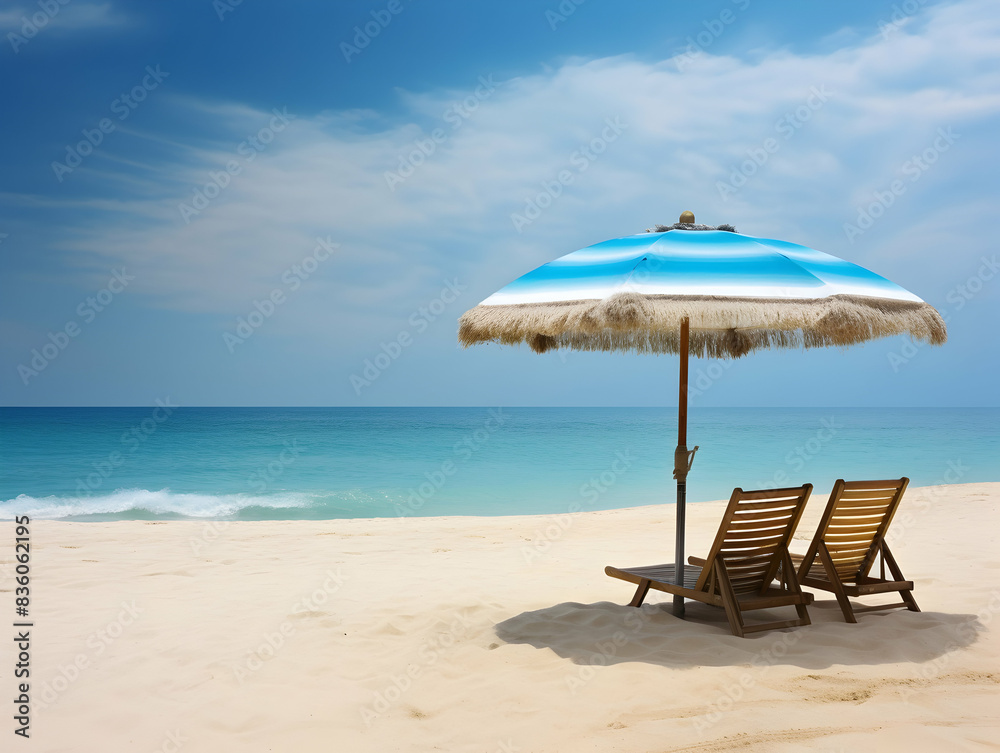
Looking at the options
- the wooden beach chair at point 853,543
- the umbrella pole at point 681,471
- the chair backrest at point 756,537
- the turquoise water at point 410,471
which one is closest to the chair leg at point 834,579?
the wooden beach chair at point 853,543

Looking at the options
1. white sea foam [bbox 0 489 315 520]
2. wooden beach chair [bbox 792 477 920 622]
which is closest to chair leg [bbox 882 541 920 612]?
wooden beach chair [bbox 792 477 920 622]

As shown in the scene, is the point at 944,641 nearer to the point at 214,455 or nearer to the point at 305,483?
the point at 305,483

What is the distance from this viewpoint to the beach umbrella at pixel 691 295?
3.22 m

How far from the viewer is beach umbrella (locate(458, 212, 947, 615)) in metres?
3.22

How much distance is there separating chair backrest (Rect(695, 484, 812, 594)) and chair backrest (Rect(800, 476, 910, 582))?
238 millimetres

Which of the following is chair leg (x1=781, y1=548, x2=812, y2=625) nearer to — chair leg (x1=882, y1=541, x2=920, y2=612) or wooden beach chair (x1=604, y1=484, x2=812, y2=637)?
wooden beach chair (x1=604, y1=484, x2=812, y2=637)

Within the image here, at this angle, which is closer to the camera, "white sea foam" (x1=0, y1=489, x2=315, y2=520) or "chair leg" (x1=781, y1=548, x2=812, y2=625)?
"chair leg" (x1=781, y1=548, x2=812, y2=625)

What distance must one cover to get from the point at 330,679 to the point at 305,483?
49.9 feet

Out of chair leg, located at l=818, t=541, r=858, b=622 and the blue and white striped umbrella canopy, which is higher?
the blue and white striped umbrella canopy

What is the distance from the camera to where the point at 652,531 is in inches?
347

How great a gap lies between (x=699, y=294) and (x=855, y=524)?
190 centimetres

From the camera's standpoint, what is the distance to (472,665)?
3461 millimetres

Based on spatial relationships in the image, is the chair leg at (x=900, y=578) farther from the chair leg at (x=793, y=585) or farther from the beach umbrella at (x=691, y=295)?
the beach umbrella at (x=691, y=295)

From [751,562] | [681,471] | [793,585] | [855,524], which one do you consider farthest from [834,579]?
[681,471]
